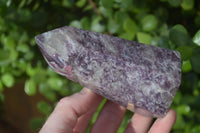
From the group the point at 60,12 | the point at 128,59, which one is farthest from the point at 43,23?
the point at 128,59

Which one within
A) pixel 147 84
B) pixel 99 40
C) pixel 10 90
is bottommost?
pixel 10 90

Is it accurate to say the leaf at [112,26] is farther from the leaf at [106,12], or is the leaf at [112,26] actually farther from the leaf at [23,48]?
the leaf at [23,48]

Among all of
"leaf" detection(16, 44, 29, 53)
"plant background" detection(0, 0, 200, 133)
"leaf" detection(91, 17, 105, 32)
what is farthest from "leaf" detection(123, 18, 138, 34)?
"leaf" detection(16, 44, 29, 53)

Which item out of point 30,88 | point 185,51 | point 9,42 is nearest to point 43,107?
point 30,88

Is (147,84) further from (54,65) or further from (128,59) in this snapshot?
(54,65)

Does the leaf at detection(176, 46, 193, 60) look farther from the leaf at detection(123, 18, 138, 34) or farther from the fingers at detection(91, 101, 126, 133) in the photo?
the fingers at detection(91, 101, 126, 133)
